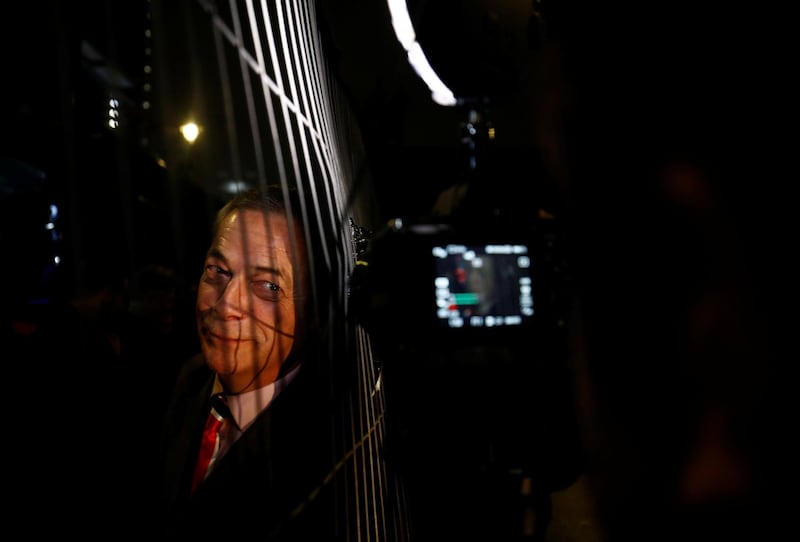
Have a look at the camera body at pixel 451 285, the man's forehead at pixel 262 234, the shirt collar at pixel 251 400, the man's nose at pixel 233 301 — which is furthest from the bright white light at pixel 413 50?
the shirt collar at pixel 251 400

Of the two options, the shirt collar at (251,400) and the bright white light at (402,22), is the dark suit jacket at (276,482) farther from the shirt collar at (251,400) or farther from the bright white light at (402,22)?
the bright white light at (402,22)

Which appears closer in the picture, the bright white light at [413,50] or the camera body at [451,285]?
the camera body at [451,285]

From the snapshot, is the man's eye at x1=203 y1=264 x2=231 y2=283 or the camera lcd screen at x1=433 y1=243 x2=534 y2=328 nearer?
the camera lcd screen at x1=433 y1=243 x2=534 y2=328

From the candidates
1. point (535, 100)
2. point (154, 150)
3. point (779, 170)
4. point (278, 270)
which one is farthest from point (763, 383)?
point (154, 150)

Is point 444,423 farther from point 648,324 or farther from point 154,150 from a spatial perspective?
point 154,150

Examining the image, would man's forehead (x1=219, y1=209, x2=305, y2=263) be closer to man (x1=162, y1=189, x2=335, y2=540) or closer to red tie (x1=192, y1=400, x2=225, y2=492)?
man (x1=162, y1=189, x2=335, y2=540)

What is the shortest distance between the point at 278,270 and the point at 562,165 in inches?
26.1

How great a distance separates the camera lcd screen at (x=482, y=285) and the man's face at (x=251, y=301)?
0.36m

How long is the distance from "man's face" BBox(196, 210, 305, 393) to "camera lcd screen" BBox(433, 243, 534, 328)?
0.36 metres

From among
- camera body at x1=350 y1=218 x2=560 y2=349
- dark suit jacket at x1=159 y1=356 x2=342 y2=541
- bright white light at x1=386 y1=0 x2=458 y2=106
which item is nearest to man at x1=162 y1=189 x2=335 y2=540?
dark suit jacket at x1=159 y1=356 x2=342 y2=541

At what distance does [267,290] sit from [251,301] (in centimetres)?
4

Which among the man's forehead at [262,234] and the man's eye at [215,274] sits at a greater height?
the man's forehead at [262,234]

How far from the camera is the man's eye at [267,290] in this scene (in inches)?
37.4

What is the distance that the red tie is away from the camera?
1.04 m
